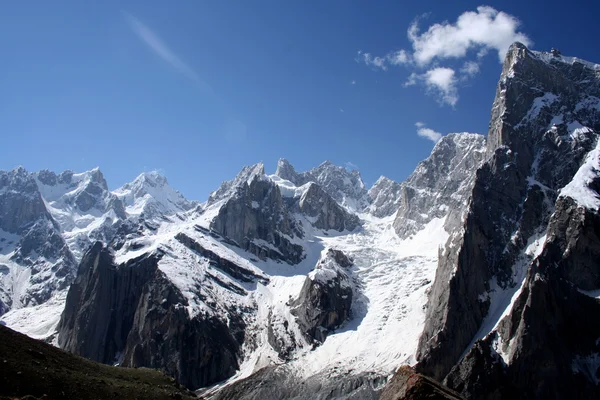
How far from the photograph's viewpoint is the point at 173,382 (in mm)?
81000

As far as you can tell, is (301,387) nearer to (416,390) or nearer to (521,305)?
(521,305)

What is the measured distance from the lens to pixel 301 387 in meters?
184

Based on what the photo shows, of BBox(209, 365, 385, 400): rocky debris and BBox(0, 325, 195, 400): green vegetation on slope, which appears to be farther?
BBox(209, 365, 385, 400): rocky debris

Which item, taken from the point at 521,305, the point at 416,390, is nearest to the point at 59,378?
the point at 416,390

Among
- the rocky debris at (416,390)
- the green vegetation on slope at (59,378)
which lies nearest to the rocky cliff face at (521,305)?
the green vegetation on slope at (59,378)

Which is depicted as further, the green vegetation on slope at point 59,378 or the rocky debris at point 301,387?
the rocky debris at point 301,387

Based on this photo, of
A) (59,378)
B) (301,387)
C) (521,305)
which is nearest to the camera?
(59,378)

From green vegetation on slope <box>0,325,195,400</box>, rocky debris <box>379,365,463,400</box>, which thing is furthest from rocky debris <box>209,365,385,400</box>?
rocky debris <box>379,365,463,400</box>

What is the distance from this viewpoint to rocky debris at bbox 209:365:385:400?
568 feet

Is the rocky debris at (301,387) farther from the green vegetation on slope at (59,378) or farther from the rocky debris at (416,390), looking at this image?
the rocky debris at (416,390)

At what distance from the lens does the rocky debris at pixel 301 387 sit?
173 meters

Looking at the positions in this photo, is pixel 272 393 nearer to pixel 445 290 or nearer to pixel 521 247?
pixel 445 290

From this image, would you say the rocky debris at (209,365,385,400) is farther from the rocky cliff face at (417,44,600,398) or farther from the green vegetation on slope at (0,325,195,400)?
the green vegetation on slope at (0,325,195,400)

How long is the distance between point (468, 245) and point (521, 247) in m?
19.4
